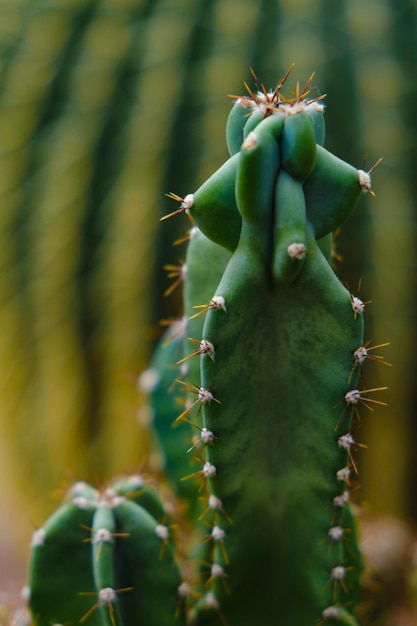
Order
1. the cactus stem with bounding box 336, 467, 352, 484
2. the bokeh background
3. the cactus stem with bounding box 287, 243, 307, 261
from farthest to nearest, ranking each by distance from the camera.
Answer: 1. the bokeh background
2. the cactus stem with bounding box 336, 467, 352, 484
3. the cactus stem with bounding box 287, 243, 307, 261

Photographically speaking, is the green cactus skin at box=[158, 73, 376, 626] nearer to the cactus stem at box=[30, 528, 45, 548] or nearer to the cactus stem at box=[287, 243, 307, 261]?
the cactus stem at box=[287, 243, 307, 261]

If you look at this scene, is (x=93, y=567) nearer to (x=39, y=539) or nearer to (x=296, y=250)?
(x=39, y=539)

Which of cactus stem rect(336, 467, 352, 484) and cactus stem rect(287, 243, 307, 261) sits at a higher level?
cactus stem rect(287, 243, 307, 261)

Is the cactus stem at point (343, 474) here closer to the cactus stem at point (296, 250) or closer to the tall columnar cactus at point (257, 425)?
the tall columnar cactus at point (257, 425)

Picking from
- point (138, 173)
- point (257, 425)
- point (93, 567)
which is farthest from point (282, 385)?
point (138, 173)

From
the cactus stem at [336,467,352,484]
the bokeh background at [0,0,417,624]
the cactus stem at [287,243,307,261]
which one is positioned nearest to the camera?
the cactus stem at [287,243,307,261]

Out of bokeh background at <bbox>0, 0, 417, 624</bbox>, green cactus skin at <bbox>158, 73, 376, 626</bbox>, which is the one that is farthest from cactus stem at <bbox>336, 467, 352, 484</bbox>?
bokeh background at <bbox>0, 0, 417, 624</bbox>
